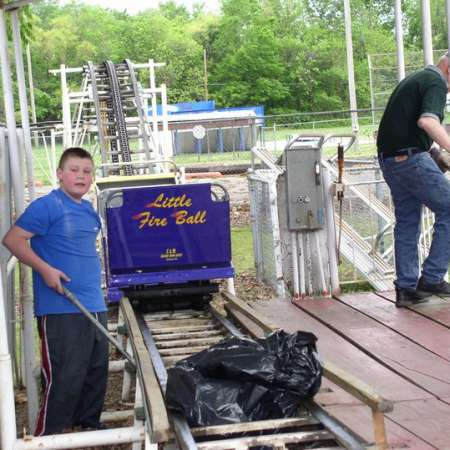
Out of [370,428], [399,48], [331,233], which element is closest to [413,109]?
[331,233]

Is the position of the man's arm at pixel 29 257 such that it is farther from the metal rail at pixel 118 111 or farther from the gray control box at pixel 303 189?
the metal rail at pixel 118 111

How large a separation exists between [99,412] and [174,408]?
1.08 metres

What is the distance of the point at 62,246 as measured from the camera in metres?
5.03

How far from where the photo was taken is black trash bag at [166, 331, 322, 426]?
441 centimetres

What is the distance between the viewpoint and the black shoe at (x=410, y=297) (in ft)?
24.2

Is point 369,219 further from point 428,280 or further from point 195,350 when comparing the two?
point 195,350

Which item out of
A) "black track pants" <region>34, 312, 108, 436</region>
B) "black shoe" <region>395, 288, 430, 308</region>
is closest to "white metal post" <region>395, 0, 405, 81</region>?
"black shoe" <region>395, 288, 430, 308</region>

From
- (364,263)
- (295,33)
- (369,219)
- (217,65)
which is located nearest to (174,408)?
(364,263)

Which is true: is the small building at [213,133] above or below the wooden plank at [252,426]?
above

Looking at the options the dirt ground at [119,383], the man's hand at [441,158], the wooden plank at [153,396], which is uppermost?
the man's hand at [441,158]

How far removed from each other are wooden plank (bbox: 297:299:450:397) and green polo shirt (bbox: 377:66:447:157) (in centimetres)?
137

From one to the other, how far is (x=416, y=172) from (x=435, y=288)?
1022 millimetres

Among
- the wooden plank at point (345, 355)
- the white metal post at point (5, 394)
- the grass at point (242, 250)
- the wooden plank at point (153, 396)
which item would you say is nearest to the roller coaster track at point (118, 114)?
the grass at point (242, 250)

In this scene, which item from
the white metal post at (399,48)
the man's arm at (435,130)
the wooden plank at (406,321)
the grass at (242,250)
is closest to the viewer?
the wooden plank at (406,321)
